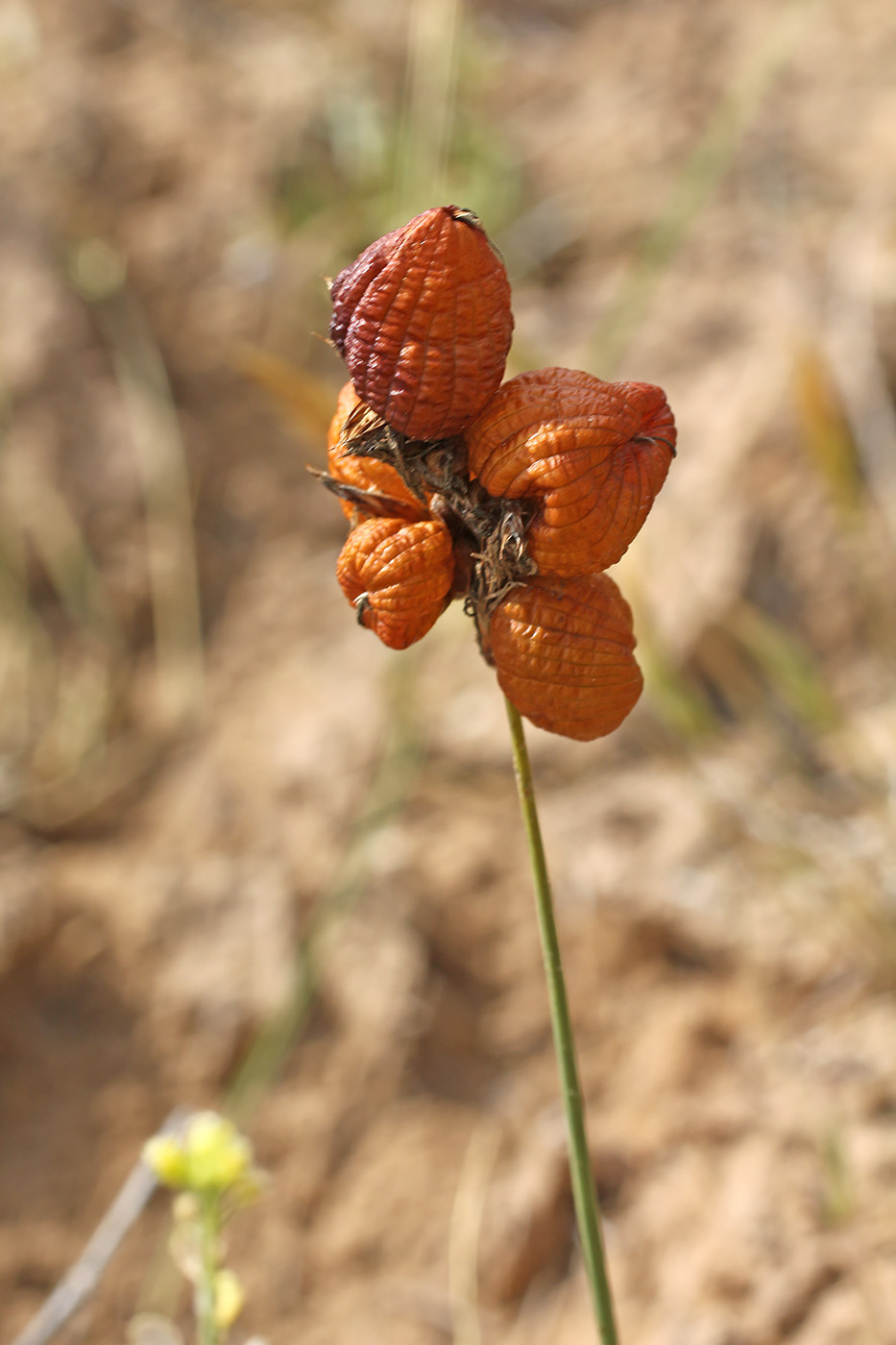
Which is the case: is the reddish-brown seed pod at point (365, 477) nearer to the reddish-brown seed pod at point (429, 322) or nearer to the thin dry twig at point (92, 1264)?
the reddish-brown seed pod at point (429, 322)

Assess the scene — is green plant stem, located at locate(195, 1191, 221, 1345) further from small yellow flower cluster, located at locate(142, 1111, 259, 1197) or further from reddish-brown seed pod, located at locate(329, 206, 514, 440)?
reddish-brown seed pod, located at locate(329, 206, 514, 440)

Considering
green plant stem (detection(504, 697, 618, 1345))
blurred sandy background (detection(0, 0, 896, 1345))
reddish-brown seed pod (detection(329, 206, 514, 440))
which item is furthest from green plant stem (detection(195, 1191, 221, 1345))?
blurred sandy background (detection(0, 0, 896, 1345))

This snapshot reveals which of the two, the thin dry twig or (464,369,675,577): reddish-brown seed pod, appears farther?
the thin dry twig

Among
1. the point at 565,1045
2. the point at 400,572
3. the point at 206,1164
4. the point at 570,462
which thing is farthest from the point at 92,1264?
the point at 570,462

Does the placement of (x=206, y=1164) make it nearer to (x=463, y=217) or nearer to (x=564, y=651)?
(x=564, y=651)

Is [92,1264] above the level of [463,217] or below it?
below

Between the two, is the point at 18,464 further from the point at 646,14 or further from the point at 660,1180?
the point at 646,14
